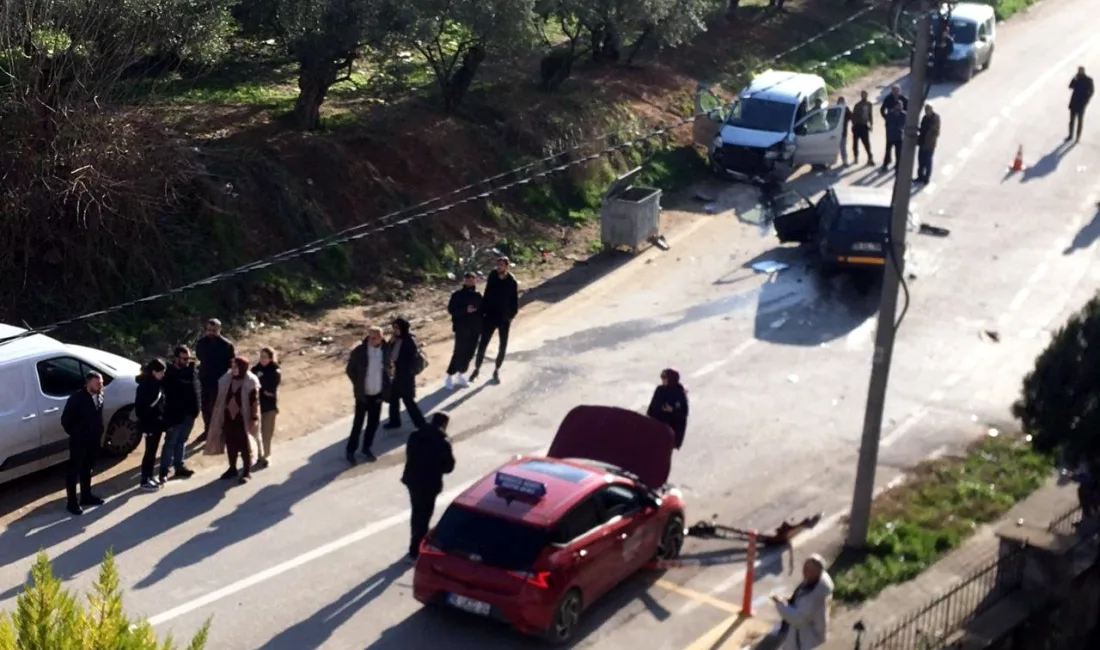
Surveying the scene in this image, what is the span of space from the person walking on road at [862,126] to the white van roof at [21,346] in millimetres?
18740

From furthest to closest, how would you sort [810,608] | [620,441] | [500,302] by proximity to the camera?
[500,302], [620,441], [810,608]

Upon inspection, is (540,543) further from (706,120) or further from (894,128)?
(894,128)

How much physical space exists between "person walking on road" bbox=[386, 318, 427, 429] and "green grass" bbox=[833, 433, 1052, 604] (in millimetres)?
5055

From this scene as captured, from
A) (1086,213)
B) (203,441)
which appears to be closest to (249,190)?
(203,441)

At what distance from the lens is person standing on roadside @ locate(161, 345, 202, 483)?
49.9 feet

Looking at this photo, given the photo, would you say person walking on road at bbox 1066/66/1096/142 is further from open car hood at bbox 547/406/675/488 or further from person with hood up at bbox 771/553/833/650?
person with hood up at bbox 771/553/833/650

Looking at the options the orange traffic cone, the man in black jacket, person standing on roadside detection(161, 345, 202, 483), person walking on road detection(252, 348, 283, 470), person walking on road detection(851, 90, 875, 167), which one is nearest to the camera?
person standing on roadside detection(161, 345, 202, 483)

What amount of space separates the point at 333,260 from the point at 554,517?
1077 centimetres

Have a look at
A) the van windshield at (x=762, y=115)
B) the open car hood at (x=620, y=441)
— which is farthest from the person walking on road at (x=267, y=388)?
the van windshield at (x=762, y=115)

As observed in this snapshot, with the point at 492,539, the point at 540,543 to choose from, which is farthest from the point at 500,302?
the point at 540,543

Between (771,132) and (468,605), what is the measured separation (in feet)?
60.7

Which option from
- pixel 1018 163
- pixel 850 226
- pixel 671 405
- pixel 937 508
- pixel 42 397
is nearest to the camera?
pixel 42 397

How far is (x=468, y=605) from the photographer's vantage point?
12.0 meters

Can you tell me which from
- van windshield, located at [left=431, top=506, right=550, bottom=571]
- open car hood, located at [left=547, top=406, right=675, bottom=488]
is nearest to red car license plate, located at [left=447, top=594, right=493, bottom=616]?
van windshield, located at [left=431, top=506, right=550, bottom=571]
